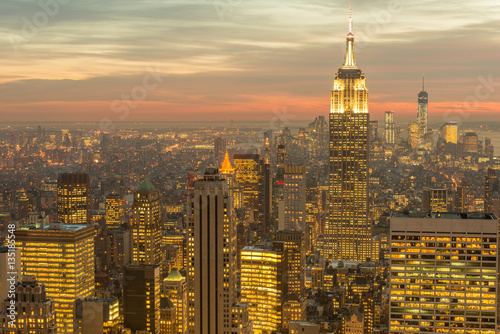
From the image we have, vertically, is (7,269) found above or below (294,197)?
below

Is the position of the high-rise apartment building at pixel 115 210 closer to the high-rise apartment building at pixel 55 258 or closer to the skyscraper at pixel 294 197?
the skyscraper at pixel 294 197

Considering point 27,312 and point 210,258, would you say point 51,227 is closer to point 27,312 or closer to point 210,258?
point 210,258

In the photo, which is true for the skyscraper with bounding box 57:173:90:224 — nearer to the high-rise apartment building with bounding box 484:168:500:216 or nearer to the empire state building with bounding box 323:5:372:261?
the empire state building with bounding box 323:5:372:261

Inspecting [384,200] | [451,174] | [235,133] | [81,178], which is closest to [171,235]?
[81,178]

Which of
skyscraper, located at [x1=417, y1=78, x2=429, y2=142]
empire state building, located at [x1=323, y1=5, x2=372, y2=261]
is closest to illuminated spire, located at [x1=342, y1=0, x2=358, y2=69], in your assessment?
empire state building, located at [x1=323, y1=5, x2=372, y2=261]

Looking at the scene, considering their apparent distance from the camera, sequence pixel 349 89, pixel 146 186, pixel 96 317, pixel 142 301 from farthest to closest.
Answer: pixel 349 89 < pixel 146 186 < pixel 142 301 < pixel 96 317

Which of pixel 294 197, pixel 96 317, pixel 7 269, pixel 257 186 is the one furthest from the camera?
pixel 294 197

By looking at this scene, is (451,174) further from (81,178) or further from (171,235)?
(81,178)

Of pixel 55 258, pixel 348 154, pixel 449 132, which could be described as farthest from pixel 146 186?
pixel 348 154

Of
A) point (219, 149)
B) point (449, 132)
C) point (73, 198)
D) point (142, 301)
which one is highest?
point (449, 132)
